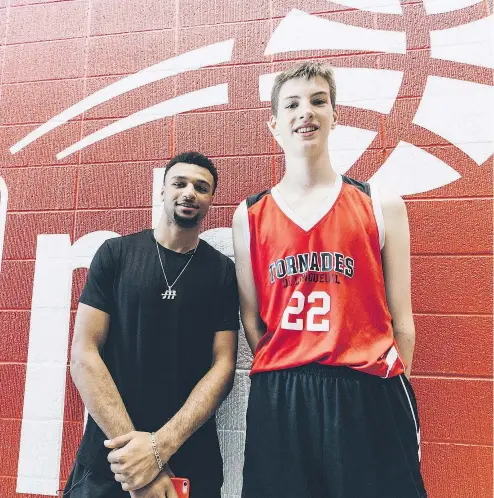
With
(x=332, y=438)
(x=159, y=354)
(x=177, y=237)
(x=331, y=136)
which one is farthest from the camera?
(x=331, y=136)

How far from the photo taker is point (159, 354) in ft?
4.35

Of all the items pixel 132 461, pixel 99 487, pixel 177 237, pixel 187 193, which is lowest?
pixel 99 487

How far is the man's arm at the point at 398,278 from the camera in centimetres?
127

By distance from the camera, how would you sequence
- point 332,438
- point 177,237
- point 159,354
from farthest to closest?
point 177,237
point 159,354
point 332,438

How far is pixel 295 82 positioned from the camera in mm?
1354

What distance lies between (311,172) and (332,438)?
818 mm

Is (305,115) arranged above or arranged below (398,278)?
above

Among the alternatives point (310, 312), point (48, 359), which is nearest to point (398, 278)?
point (310, 312)

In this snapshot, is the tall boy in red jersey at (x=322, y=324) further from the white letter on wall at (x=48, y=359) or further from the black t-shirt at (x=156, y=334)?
the white letter on wall at (x=48, y=359)

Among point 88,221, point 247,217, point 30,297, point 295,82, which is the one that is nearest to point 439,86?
point 295,82

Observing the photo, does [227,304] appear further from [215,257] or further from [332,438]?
[332,438]

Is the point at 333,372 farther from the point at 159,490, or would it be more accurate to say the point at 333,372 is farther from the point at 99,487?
the point at 99,487

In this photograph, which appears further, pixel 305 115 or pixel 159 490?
pixel 305 115

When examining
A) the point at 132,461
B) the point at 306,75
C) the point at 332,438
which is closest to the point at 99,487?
the point at 132,461
